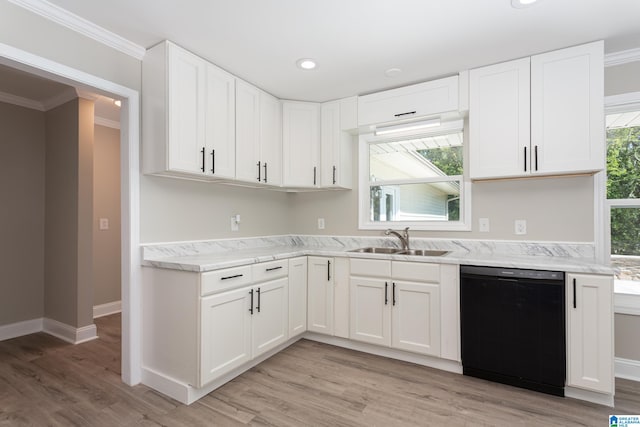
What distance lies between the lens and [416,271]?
2707 mm

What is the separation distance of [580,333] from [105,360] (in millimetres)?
3758

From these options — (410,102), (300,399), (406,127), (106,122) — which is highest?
(106,122)

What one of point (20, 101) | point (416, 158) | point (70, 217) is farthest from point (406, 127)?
point (20, 101)

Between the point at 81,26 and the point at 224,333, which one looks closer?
the point at 81,26

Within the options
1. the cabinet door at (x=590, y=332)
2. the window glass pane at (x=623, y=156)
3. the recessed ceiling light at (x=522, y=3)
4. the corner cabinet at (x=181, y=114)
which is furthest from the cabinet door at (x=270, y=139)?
the window glass pane at (x=623, y=156)

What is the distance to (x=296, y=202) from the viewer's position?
4055 mm

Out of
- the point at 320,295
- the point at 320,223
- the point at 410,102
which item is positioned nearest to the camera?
the point at 410,102

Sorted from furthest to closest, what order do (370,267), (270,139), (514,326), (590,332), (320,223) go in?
(320,223), (270,139), (370,267), (514,326), (590,332)

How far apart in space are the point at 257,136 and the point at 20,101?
275 centimetres

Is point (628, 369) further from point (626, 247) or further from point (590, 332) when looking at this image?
point (626, 247)

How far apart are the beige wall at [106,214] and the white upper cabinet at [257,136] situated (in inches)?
95.0

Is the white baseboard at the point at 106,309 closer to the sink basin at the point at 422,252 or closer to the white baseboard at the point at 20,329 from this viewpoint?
the white baseboard at the point at 20,329

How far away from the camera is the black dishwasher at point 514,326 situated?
2211 mm

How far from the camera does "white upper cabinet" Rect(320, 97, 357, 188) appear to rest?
11.3ft
